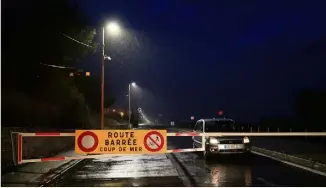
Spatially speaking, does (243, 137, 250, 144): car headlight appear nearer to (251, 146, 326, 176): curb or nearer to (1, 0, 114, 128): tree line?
(251, 146, 326, 176): curb

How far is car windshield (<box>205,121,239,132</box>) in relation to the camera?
20.2 m

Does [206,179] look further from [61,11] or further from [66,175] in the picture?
[61,11]

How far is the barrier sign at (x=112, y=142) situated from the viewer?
14.1 meters

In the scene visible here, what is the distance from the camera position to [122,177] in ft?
42.4

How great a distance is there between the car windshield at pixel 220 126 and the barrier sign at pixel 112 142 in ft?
21.3

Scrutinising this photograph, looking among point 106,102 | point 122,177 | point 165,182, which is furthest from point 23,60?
point 106,102

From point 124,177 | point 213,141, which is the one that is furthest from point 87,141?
point 213,141

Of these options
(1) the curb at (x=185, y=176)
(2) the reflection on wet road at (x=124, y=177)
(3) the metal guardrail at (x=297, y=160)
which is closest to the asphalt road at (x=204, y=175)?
(2) the reflection on wet road at (x=124, y=177)

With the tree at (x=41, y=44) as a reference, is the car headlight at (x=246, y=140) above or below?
below

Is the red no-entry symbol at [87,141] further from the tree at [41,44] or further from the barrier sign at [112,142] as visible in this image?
the tree at [41,44]

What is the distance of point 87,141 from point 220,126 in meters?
8.06

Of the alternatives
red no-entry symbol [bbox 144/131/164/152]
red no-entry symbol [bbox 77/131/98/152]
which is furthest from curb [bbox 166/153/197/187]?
red no-entry symbol [bbox 77/131/98/152]

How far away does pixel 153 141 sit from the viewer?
1449 centimetres

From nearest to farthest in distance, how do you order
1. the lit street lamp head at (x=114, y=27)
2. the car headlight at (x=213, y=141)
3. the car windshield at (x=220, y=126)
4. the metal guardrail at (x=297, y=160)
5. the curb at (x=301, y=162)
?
the curb at (x=301, y=162) < the metal guardrail at (x=297, y=160) < the car headlight at (x=213, y=141) < the car windshield at (x=220, y=126) < the lit street lamp head at (x=114, y=27)
